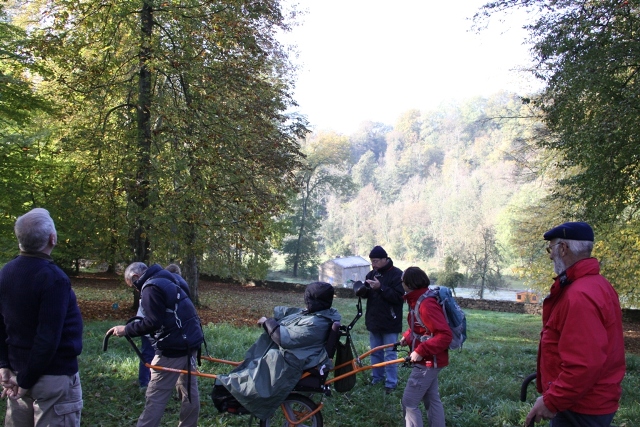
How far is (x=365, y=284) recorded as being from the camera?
20.1 ft

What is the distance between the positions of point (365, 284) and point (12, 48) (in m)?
10.1

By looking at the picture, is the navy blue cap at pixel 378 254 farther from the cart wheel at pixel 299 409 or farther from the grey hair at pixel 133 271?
the grey hair at pixel 133 271

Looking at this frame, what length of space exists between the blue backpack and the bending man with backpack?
0.05 metres

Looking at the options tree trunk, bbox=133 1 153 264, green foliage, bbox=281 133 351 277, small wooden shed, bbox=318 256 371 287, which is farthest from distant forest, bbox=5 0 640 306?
small wooden shed, bbox=318 256 371 287

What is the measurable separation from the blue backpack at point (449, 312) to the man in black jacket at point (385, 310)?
1.82 metres

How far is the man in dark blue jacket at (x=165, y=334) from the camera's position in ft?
14.7

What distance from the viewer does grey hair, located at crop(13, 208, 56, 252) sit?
3.29 m

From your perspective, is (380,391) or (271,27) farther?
(271,27)

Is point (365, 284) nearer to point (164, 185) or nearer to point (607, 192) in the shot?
point (607, 192)

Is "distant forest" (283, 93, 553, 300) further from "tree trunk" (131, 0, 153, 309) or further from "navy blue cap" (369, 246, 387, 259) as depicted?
"navy blue cap" (369, 246, 387, 259)

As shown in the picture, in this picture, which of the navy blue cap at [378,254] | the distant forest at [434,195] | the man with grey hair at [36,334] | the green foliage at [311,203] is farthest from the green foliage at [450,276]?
the man with grey hair at [36,334]

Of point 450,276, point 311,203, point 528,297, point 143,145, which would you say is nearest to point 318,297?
point 143,145

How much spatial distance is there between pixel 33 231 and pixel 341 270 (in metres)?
47.4

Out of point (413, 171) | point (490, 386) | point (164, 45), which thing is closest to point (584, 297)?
point (490, 386)
